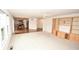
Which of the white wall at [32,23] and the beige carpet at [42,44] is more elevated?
the white wall at [32,23]

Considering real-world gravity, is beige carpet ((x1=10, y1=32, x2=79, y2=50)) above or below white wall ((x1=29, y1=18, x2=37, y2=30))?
below

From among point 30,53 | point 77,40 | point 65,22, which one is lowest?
point 77,40

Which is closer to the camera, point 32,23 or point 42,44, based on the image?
point 42,44

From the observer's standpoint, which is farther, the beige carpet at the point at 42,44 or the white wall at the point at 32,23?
the white wall at the point at 32,23

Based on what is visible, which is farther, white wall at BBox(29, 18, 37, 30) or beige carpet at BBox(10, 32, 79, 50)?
white wall at BBox(29, 18, 37, 30)

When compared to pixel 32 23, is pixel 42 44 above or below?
below
